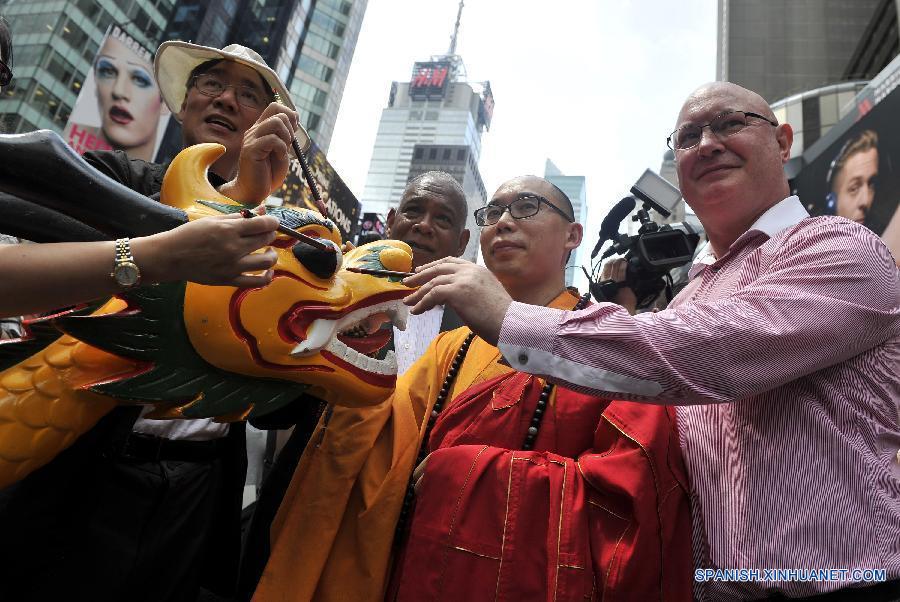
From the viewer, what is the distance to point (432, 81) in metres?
72.6

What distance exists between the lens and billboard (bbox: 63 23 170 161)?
1162cm

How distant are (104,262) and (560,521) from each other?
1206 millimetres

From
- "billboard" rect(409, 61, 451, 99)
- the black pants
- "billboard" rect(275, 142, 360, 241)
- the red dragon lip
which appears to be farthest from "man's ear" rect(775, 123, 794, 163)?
"billboard" rect(409, 61, 451, 99)

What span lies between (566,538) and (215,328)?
1.03m

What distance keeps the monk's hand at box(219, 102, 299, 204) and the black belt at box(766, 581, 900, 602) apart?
6.03ft

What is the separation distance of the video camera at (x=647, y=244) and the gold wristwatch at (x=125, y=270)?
107 inches

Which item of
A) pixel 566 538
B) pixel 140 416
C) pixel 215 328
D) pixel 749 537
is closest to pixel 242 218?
pixel 215 328

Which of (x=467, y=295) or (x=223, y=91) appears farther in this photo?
(x=223, y=91)

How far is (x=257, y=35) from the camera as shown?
27.7 metres

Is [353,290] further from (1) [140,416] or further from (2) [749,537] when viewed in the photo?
(2) [749,537]

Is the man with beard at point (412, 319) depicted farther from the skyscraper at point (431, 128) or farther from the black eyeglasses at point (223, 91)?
the skyscraper at point (431, 128)

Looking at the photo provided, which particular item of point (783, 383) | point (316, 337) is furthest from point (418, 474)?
point (783, 383)

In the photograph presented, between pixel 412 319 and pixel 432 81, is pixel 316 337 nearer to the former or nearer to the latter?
pixel 412 319

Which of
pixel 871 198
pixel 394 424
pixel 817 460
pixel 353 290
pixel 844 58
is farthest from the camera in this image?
pixel 844 58
